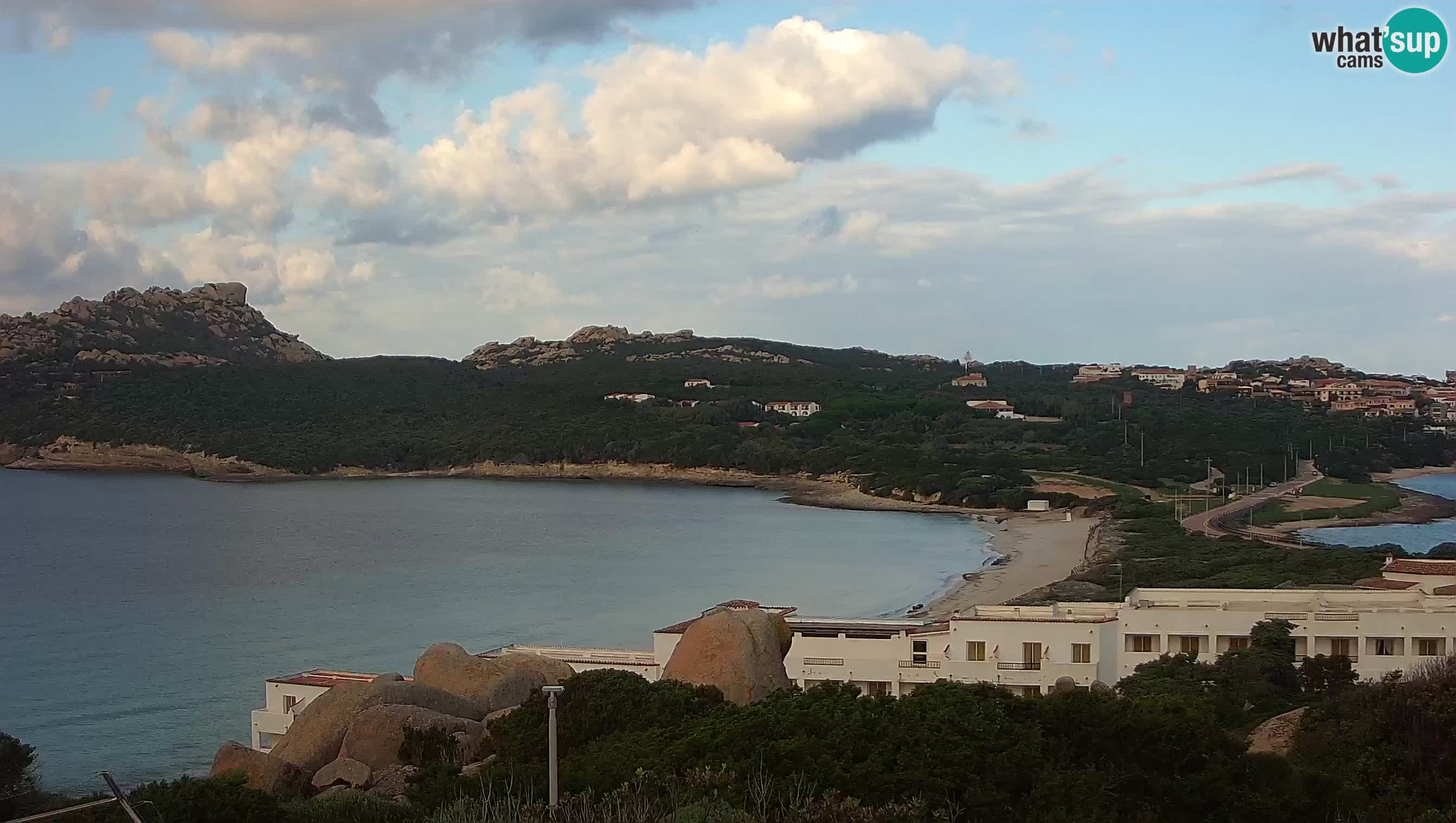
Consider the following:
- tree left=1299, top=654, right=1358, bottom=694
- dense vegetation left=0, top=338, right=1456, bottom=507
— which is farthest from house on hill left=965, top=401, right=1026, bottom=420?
tree left=1299, top=654, right=1358, bottom=694

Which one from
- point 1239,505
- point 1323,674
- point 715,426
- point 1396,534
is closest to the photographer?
point 1323,674

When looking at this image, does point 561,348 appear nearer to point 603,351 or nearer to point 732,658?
point 603,351

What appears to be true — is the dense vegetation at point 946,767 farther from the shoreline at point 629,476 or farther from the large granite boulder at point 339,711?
the shoreline at point 629,476

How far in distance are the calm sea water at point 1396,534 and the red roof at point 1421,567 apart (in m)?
21.4

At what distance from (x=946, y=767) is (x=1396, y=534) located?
1911 inches

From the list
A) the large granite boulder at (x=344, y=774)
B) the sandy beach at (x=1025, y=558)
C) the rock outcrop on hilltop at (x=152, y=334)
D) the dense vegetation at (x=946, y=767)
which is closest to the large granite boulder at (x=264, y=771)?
the large granite boulder at (x=344, y=774)

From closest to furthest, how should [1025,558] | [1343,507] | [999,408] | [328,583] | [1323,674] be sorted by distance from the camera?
[1323,674], [328,583], [1025,558], [1343,507], [999,408]

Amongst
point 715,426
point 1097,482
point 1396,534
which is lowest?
point 1396,534

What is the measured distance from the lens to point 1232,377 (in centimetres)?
12775

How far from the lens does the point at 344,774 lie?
1252cm

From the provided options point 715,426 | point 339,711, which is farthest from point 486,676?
point 715,426

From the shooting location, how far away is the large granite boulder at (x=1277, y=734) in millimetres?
12797

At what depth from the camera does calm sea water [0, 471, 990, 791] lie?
27.0 meters

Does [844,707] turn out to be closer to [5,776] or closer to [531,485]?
[5,776]
